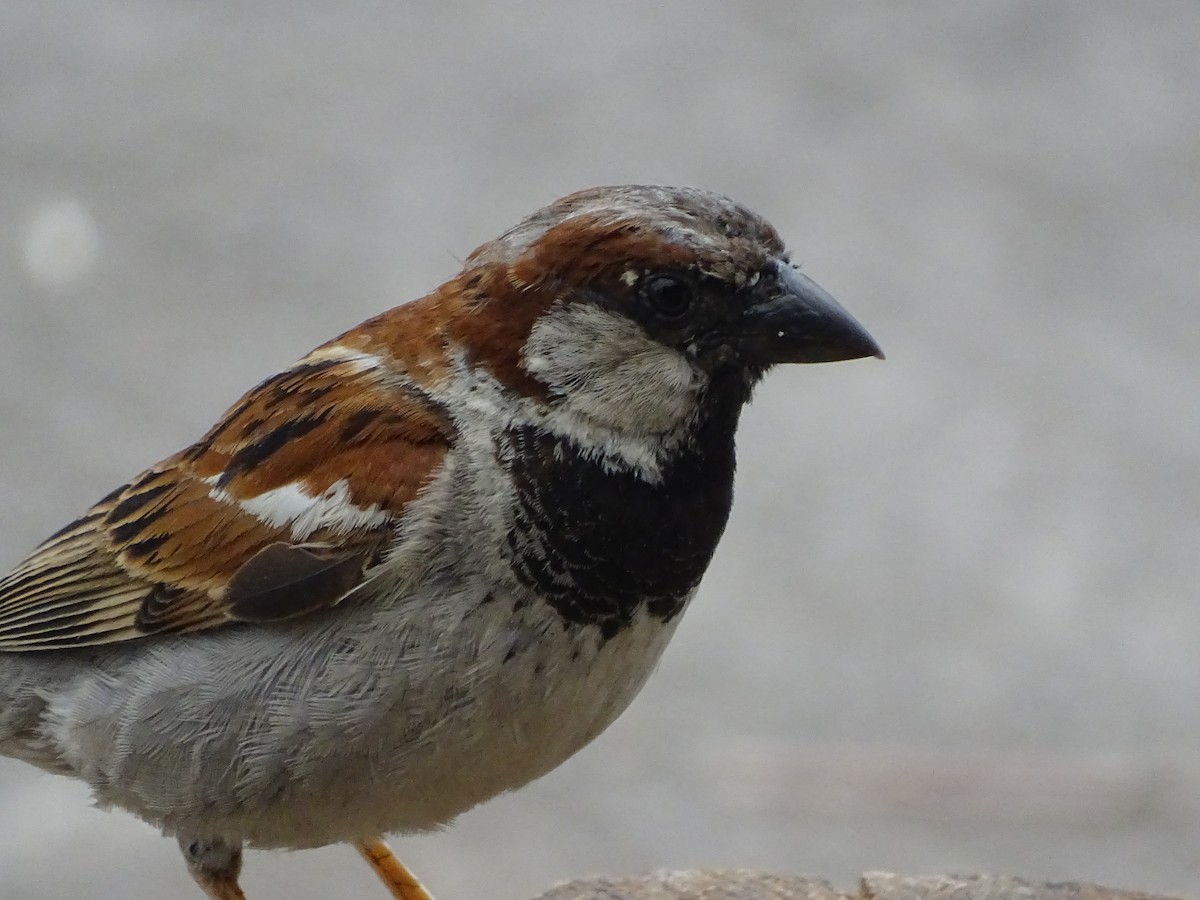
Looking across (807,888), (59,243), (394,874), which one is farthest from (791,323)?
(59,243)

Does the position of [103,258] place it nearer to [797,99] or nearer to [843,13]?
[797,99]

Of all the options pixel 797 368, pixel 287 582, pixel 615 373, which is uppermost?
pixel 797 368

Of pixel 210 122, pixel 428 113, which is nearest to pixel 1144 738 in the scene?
pixel 428 113

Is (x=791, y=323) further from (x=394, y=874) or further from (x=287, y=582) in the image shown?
(x=394, y=874)

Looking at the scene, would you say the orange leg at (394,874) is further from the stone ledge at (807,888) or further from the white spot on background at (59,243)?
the white spot on background at (59,243)

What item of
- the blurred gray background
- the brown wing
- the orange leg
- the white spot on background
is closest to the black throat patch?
the brown wing

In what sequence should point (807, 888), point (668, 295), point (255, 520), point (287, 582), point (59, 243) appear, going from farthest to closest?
1. point (59, 243)
2. point (807, 888)
3. point (255, 520)
4. point (287, 582)
5. point (668, 295)

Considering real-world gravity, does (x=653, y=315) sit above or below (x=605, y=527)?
above

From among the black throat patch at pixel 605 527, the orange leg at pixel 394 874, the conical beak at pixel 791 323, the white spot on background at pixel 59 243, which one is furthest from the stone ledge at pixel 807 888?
the white spot on background at pixel 59 243
